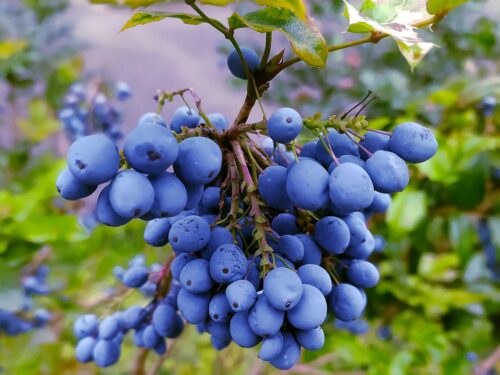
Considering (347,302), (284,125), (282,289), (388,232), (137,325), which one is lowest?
(388,232)

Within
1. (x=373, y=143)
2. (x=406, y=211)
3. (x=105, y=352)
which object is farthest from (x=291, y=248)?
(x=406, y=211)

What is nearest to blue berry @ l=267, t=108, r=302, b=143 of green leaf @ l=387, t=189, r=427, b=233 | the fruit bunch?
the fruit bunch

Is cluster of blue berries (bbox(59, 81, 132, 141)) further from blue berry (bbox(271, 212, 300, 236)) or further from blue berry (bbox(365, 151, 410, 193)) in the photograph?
blue berry (bbox(365, 151, 410, 193))

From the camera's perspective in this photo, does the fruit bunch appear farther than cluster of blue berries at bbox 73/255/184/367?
No

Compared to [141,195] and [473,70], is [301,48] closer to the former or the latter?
[141,195]

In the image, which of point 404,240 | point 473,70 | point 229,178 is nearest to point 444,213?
point 404,240

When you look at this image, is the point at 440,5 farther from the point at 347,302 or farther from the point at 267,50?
the point at 347,302
